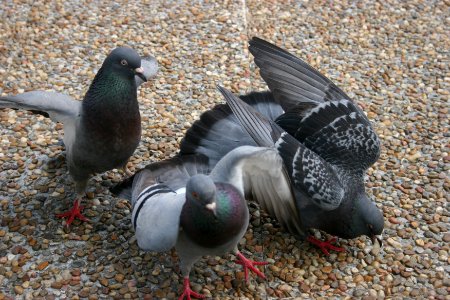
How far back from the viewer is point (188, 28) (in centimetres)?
678

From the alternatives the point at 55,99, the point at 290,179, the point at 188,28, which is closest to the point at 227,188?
the point at 290,179

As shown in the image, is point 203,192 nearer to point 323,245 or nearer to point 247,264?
point 247,264

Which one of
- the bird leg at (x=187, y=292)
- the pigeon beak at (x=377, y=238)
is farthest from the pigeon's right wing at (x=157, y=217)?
the pigeon beak at (x=377, y=238)

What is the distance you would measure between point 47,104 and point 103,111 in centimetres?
44

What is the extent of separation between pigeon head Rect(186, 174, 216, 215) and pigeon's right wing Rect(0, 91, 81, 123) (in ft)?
4.18

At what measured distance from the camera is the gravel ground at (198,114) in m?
4.20

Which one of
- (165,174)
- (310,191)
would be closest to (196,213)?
(165,174)

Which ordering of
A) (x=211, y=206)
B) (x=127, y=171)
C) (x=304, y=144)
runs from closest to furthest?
(x=211, y=206) → (x=304, y=144) → (x=127, y=171)

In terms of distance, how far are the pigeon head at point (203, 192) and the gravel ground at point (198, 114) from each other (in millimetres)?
881

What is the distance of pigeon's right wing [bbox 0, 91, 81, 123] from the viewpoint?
4.21 metres

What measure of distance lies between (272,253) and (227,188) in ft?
3.08

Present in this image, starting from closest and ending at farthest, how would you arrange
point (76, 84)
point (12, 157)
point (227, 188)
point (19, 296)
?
1. point (227, 188)
2. point (19, 296)
3. point (12, 157)
4. point (76, 84)

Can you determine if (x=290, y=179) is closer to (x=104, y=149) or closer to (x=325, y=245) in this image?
(x=325, y=245)

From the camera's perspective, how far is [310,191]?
13.5ft
